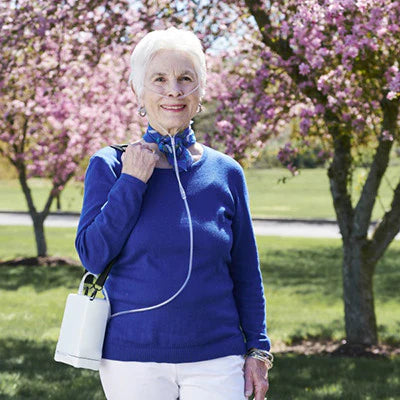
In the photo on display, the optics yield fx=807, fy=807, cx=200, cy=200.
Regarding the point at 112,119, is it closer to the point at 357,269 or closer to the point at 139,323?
the point at 357,269

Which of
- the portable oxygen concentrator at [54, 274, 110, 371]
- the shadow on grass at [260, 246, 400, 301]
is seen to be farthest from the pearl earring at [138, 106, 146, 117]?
the shadow on grass at [260, 246, 400, 301]

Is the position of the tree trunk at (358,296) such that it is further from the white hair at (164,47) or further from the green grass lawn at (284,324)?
the white hair at (164,47)

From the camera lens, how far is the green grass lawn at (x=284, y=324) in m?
6.19

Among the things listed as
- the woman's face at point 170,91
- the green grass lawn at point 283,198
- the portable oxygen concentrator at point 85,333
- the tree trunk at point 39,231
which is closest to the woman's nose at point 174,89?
the woman's face at point 170,91

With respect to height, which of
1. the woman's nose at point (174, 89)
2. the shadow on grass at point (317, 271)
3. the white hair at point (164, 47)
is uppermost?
Answer: the white hair at point (164, 47)

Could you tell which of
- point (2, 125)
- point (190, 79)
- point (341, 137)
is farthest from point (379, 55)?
point (2, 125)

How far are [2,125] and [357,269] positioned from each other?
9.13 meters

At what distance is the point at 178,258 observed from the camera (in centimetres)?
241

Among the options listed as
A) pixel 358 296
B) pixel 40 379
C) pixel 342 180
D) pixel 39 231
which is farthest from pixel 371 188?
pixel 39 231

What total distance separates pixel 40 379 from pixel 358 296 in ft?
11.2

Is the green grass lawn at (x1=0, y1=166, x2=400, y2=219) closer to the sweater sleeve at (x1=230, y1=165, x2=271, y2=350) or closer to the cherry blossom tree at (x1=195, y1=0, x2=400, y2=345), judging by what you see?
the cherry blossom tree at (x1=195, y1=0, x2=400, y2=345)

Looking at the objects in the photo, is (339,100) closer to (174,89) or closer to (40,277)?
(174,89)

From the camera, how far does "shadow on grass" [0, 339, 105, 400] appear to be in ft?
19.3

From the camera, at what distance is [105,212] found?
239 cm
